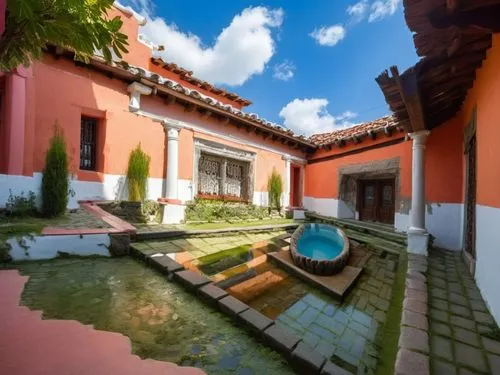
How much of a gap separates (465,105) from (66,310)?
7.43m

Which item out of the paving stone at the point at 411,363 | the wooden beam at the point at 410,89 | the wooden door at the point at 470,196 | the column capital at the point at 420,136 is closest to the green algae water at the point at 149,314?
the paving stone at the point at 411,363

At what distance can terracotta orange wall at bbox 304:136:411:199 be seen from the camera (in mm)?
7430

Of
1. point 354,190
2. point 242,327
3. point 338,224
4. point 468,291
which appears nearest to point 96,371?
point 242,327

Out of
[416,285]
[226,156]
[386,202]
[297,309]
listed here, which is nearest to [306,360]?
[297,309]

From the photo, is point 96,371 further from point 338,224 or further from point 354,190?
point 354,190

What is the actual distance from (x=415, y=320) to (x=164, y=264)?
3.18 metres

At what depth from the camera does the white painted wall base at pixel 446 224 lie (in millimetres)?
5566

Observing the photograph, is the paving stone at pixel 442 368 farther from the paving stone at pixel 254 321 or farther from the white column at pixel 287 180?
the white column at pixel 287 180

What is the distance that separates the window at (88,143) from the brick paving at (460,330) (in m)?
6.94

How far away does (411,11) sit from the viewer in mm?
2400

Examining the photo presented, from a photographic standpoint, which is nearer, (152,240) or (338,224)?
(152,240)

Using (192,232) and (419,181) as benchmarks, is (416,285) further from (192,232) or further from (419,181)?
(192,232)

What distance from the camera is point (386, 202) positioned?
29.6 feet

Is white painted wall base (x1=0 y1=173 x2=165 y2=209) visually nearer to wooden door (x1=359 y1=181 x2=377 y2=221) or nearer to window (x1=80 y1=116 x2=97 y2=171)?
window (x1=80 y1=116 x2=97 y2=171)
